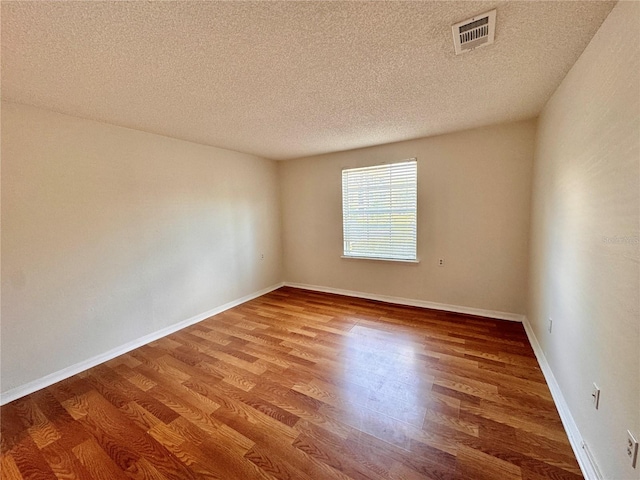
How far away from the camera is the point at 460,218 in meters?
3.32

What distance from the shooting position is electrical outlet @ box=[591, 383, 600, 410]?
1.29 meters

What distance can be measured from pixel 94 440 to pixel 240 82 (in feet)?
8.48

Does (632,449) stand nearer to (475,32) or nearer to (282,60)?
(475,32)

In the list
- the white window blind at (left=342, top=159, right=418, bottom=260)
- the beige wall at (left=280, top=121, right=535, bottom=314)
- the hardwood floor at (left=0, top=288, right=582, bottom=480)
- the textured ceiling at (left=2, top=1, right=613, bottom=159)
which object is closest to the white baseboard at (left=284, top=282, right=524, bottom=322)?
the beige wall at (left=280, top=121, right=535, bottom=314)

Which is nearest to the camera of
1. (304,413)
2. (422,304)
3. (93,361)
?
(304,413)

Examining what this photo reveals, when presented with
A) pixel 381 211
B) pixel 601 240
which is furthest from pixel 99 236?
pixel 601 240

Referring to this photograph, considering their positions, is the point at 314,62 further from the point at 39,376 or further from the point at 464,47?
the point at 39,376

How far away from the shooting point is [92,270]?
2.51 m

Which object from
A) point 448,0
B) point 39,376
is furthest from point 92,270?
point 448,0

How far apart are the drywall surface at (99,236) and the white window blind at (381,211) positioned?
1847 mm

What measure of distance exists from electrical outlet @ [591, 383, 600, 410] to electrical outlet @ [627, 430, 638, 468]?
300mm

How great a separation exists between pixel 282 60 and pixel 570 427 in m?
2.86

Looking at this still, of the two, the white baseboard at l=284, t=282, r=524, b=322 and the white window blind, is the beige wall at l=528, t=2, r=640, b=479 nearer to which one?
the white baseboard at l=284, t=282, r=524, b=322

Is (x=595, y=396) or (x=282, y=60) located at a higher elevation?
(x=282, y=60)
